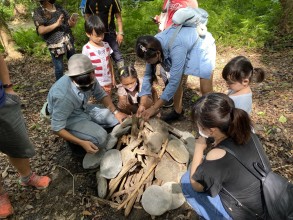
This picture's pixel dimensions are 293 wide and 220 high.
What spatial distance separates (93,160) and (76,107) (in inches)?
25.6

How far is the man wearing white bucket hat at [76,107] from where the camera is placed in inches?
115

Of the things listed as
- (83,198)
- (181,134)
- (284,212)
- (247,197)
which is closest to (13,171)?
(83,198)

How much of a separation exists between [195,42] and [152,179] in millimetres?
1697

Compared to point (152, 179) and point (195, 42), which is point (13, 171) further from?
point (195, 42)

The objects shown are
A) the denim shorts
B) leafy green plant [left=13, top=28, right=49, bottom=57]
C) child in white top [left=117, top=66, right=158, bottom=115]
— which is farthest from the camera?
leafy green plant [left=13, top=28, right=49, bottom=57]

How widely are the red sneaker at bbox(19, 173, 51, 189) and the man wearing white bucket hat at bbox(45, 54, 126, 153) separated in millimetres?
654

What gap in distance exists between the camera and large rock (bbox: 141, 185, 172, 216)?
2.82m

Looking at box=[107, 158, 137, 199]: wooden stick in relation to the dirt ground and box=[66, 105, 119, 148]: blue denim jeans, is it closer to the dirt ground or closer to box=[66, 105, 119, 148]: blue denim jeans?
the dirt ground

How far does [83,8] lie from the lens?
4605 mm

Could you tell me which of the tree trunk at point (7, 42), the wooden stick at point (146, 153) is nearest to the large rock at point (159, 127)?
the wooden stick at point (146, 153)

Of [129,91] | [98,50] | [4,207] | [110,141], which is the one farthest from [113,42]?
[4,207]

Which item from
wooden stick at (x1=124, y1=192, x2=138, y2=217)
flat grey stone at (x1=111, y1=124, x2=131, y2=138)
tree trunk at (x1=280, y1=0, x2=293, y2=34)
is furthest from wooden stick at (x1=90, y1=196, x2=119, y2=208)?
tree trunk at (x1=280, y1=0, x2=293, y2=34)

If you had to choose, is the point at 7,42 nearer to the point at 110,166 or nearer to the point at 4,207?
the point at 4,207

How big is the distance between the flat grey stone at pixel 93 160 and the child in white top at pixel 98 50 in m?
1.25
